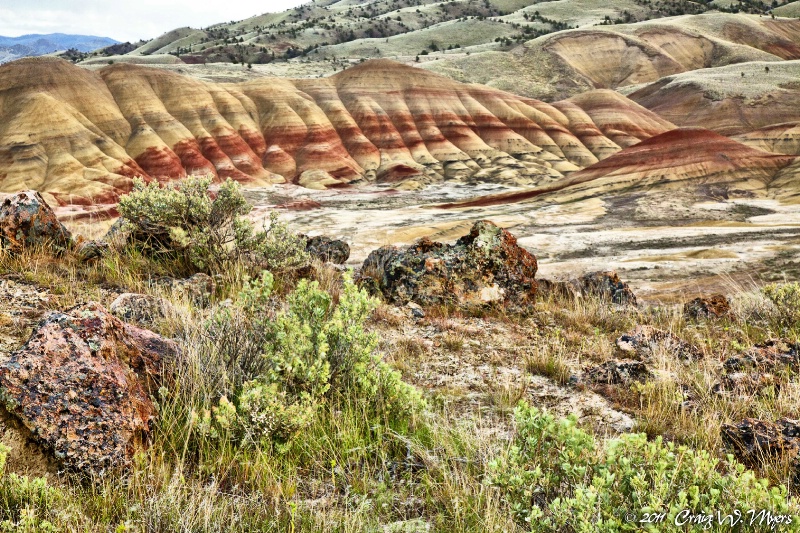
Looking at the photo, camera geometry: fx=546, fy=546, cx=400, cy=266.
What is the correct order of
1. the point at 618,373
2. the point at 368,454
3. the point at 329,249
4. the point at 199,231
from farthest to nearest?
the point at 329,249 → the point at 199,231 → the point at 618,373 → the point at 368,454

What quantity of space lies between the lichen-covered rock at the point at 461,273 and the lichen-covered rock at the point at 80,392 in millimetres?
4337

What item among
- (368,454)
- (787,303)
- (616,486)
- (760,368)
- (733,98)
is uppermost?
(733,98)

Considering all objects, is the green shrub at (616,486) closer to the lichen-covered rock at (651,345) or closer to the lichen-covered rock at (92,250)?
the lichen-covered rock at (651,345)

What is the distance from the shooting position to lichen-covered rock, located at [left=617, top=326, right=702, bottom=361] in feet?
16.9

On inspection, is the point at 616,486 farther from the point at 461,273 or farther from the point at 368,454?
the point at 461,273

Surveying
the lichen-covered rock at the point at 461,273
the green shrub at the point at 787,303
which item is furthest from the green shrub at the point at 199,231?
the green shrub at the point at 787,303

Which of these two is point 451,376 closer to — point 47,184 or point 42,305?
point 42,305

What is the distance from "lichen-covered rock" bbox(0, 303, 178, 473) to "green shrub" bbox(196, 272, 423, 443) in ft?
1.25

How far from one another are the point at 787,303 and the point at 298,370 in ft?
20.6

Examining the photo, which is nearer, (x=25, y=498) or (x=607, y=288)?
(x=25, y=498)

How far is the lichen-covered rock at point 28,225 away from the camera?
6.45m

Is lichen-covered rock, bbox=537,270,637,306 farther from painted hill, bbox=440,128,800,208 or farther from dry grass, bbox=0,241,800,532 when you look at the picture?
painted hill, bbox=440,128,800,208

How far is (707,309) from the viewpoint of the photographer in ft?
25.0

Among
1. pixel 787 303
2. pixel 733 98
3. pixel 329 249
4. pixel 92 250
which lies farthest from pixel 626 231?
pixel 733 98
